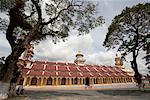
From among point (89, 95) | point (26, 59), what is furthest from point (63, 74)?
point (89, 95)

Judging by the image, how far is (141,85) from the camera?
31.7 meters

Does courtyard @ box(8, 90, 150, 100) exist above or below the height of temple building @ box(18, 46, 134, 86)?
below

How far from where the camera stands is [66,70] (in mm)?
56188

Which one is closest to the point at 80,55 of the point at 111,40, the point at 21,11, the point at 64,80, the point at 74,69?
the point at 74,69

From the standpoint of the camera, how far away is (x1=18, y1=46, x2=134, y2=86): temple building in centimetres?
5056

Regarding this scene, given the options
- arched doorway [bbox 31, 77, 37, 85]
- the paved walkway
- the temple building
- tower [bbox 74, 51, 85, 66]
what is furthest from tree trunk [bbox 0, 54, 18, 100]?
tower [bbox 74, 51, 85, 66]

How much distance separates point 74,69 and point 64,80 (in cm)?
525

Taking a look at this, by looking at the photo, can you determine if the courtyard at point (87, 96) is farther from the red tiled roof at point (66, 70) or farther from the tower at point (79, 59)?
the tower at point (79, 59)

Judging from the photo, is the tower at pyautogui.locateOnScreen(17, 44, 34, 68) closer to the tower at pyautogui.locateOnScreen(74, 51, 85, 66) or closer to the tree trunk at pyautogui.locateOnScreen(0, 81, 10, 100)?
the tower at pyautogui.locateOnScreen(74, 51, 85, 66)

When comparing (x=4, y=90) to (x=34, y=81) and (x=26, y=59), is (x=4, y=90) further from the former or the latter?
(x=26, y=59)

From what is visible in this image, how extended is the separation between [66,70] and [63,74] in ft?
10.1

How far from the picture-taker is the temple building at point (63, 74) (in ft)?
166

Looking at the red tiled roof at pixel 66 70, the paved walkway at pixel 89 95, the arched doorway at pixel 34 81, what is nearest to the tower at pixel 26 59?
the red tiled roof at pixel 66 70

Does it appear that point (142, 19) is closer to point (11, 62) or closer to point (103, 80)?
point (11, 62)
